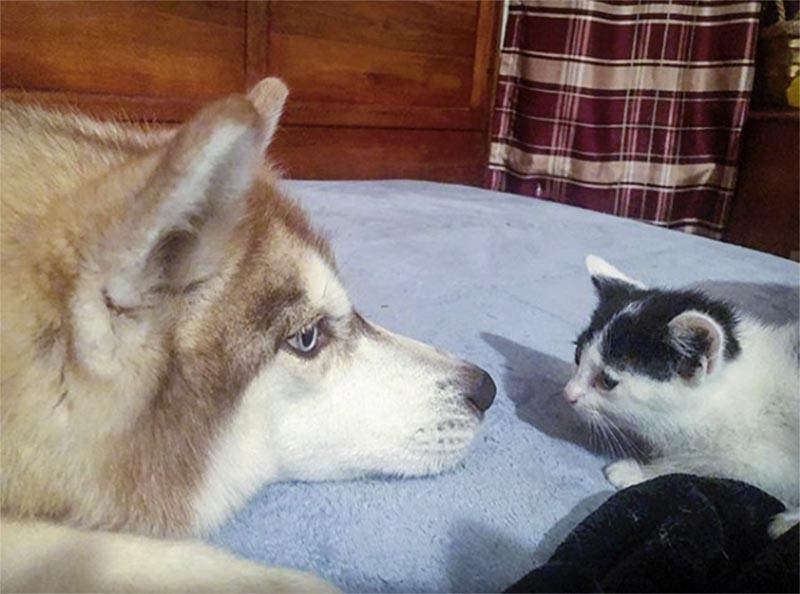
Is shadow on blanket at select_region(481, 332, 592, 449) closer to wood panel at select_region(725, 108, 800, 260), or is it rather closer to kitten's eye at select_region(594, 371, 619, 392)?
kitten's eye at select_region(594, 371, 619, 392)

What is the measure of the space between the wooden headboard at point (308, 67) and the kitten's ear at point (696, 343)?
5.64 feet

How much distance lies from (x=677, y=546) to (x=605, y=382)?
0.42m

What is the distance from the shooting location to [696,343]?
972 millimetres

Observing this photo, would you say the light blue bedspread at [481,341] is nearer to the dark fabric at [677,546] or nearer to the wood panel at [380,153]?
the dark fabric at [677,546]

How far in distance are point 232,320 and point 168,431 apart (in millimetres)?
115

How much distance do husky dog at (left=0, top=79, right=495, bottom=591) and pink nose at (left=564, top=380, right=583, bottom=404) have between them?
335mm

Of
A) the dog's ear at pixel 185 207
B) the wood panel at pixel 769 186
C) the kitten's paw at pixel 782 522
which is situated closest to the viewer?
the dog's ear at pixel 185 207

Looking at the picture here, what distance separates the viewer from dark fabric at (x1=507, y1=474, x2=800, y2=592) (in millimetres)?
605

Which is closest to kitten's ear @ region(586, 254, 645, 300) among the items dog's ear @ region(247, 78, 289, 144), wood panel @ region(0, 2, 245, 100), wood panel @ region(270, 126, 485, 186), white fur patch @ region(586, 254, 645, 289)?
white fur patch @ region(586, 254, 645, 289)

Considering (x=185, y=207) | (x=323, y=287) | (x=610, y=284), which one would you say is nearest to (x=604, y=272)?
(x=610, y=284)

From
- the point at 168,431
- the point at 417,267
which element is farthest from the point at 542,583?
the point at 417,267

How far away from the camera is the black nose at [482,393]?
0.95m

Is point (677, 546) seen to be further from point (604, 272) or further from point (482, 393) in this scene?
point (604, 272)

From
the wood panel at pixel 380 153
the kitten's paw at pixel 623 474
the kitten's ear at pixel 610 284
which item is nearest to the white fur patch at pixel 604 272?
the kitten's ear at pixel 610 284
